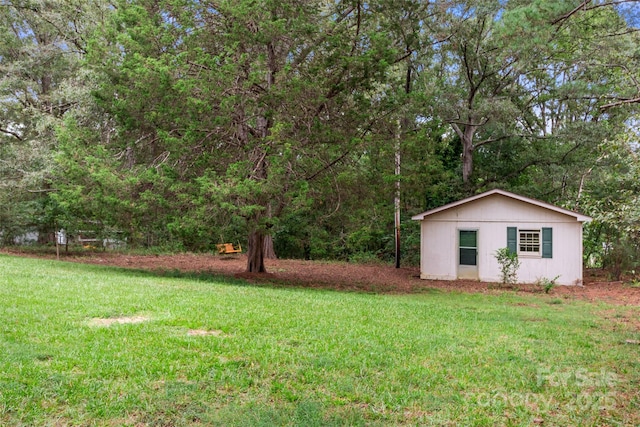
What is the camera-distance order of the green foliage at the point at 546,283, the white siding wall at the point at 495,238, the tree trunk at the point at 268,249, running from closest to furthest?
1. the green foliage at the point at 546,283
2. the white siding wall at the point at 495,238
3. the tree trunk at the point at 268,249

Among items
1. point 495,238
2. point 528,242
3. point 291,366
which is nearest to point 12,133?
point 495,238

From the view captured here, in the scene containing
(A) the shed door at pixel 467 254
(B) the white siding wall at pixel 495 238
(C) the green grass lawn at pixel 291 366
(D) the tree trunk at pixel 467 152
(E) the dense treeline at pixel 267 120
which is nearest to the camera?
(C) the green grass lawn at pixel 291 366

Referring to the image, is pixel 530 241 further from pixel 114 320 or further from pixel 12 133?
pixel 12 133

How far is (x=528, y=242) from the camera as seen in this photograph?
14.0 m

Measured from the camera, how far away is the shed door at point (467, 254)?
14.5 meters

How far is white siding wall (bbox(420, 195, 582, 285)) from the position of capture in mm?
13539

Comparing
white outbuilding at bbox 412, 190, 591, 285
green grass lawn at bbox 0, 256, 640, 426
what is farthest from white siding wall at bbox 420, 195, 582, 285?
green grass lawn at bbox 0, 256, 640, 426

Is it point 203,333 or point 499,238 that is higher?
point 499,238

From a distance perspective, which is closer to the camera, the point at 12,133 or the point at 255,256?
the point at 255,256

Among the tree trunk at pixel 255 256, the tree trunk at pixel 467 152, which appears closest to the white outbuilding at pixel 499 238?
the tree trunk at pixel 255 256

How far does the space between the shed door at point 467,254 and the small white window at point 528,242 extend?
1.24 meters

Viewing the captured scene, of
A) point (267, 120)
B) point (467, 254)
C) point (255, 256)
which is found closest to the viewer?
point (267, 120)

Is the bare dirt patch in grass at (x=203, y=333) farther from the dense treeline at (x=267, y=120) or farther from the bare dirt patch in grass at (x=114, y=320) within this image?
the dense treeline at (x=267, y=120)

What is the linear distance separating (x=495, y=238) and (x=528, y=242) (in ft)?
3.06
